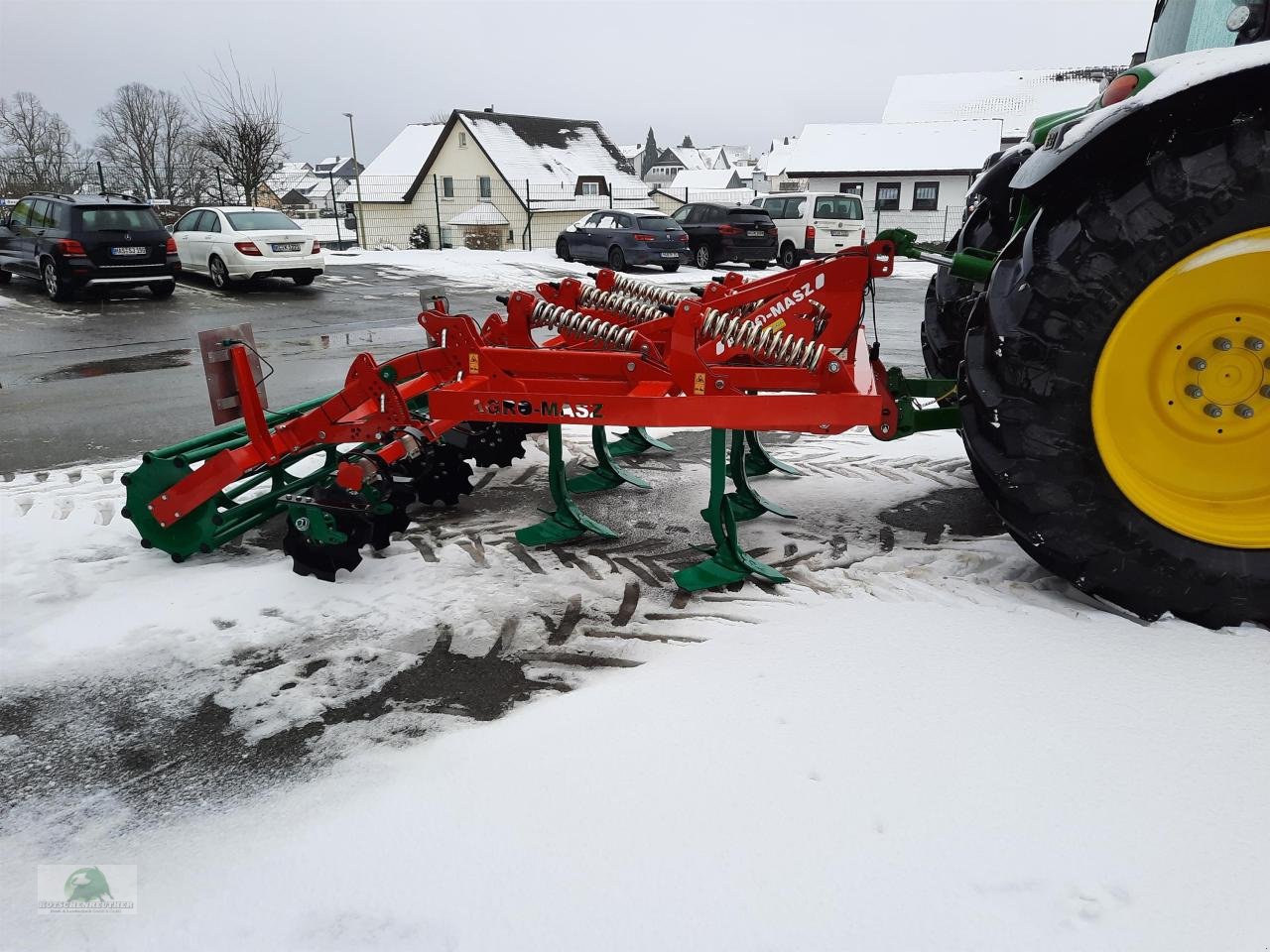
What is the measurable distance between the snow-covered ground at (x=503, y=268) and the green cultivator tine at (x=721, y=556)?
13598mm

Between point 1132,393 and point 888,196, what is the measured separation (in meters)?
34.7

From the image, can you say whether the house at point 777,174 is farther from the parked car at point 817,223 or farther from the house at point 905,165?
the parked car at point 817,223

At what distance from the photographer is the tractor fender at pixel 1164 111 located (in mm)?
2457

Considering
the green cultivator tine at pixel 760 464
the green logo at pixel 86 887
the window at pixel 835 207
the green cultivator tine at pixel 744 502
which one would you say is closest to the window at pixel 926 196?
the window at pixel 835 207

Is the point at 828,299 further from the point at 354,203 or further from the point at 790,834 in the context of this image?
the point at 354,203

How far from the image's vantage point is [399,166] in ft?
137

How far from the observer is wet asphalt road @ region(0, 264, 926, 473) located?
6258 mm

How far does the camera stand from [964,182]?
3319cm

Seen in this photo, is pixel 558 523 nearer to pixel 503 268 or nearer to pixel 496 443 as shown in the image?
pixel 496 443

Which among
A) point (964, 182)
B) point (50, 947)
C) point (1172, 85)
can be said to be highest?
point (964, 182)

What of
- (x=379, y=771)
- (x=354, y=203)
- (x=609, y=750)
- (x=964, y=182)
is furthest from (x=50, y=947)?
(x=354, y=203)

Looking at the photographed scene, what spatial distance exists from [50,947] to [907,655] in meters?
2.29

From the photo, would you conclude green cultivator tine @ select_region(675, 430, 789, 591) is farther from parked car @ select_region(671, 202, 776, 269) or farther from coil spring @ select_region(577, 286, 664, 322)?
parked car @ select_region(671, 202, 776, 269)

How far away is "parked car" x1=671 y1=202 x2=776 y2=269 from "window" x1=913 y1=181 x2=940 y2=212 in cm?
1593
